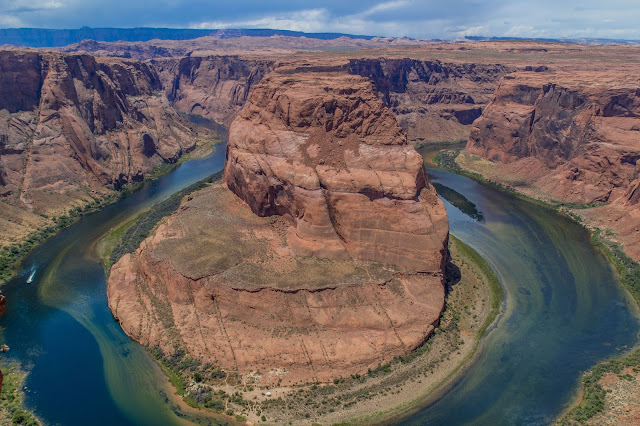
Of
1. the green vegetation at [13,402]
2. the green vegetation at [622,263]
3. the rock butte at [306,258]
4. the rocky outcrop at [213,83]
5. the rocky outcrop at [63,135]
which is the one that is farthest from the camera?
the rocky outcrop at [213,83]

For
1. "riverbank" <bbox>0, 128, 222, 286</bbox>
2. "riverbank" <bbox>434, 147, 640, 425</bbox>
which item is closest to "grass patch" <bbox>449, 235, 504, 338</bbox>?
"riverbank" <bbox>434, 147, 640, 425</bbox>

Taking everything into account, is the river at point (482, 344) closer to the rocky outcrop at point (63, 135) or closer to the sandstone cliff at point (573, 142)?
the rocky outcrop at point (63, 135)

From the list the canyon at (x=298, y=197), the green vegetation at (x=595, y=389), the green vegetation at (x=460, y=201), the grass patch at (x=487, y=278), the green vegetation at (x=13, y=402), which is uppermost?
the canyon at (x=298, y=197)

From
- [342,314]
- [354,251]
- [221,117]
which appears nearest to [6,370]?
[342,314]

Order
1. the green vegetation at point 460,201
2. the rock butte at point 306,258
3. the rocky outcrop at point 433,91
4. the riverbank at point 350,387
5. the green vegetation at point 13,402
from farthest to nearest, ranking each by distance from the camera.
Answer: the rocky outcrop at point 433,91
the green vegetation at point 460,201
the rock butte at point 306,258
the riverbank at point 350,387
the green vegetation at point 13,402

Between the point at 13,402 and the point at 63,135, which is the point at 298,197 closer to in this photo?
the point at 13,402

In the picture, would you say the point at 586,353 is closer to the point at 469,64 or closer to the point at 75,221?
the point at 75,221

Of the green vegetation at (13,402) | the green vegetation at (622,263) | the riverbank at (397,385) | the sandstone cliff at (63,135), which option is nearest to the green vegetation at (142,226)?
the sandstone cliff at (63,135)

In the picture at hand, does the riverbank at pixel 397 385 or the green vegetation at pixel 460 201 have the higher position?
the green vegetation at pixel 460 201
